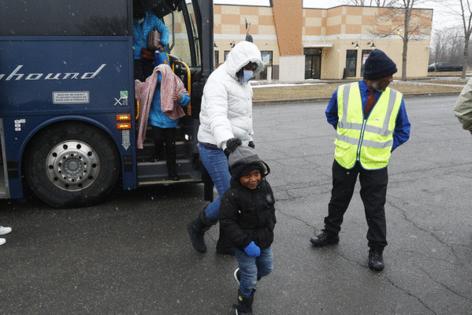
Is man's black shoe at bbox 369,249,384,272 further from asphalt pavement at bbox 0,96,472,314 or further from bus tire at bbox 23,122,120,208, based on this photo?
bus tire at bbox 23,122,120,208

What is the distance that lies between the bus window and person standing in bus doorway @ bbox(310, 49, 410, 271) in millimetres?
2555

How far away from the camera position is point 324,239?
4230 millimetres

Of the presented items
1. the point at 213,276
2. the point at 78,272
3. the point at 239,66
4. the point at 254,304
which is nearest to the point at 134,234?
Answer: the point at 78,272

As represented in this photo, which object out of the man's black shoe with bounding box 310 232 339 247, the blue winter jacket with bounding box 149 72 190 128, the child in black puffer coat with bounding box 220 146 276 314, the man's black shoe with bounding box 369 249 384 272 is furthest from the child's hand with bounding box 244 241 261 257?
the blue winter jacket with bounding box 149 72 190 128

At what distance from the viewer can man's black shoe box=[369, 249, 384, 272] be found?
3.73m

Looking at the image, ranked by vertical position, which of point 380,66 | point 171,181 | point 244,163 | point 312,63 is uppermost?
point 312,63

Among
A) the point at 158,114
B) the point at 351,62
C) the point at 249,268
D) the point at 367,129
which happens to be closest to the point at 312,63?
the point at 351,62

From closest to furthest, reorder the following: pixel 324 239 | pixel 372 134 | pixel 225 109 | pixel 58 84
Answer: pixel 225 109 < pixel 372 134 < pixel 324 239 < pixel 58 84

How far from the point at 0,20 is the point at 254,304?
3.79m

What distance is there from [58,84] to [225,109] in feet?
7.58

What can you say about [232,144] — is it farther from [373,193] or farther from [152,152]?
[152,152]

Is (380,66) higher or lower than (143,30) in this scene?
lower

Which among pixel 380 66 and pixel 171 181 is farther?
pixel 171 181

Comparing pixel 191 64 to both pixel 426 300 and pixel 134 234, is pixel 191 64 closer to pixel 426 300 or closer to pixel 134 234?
pixel 134 234
